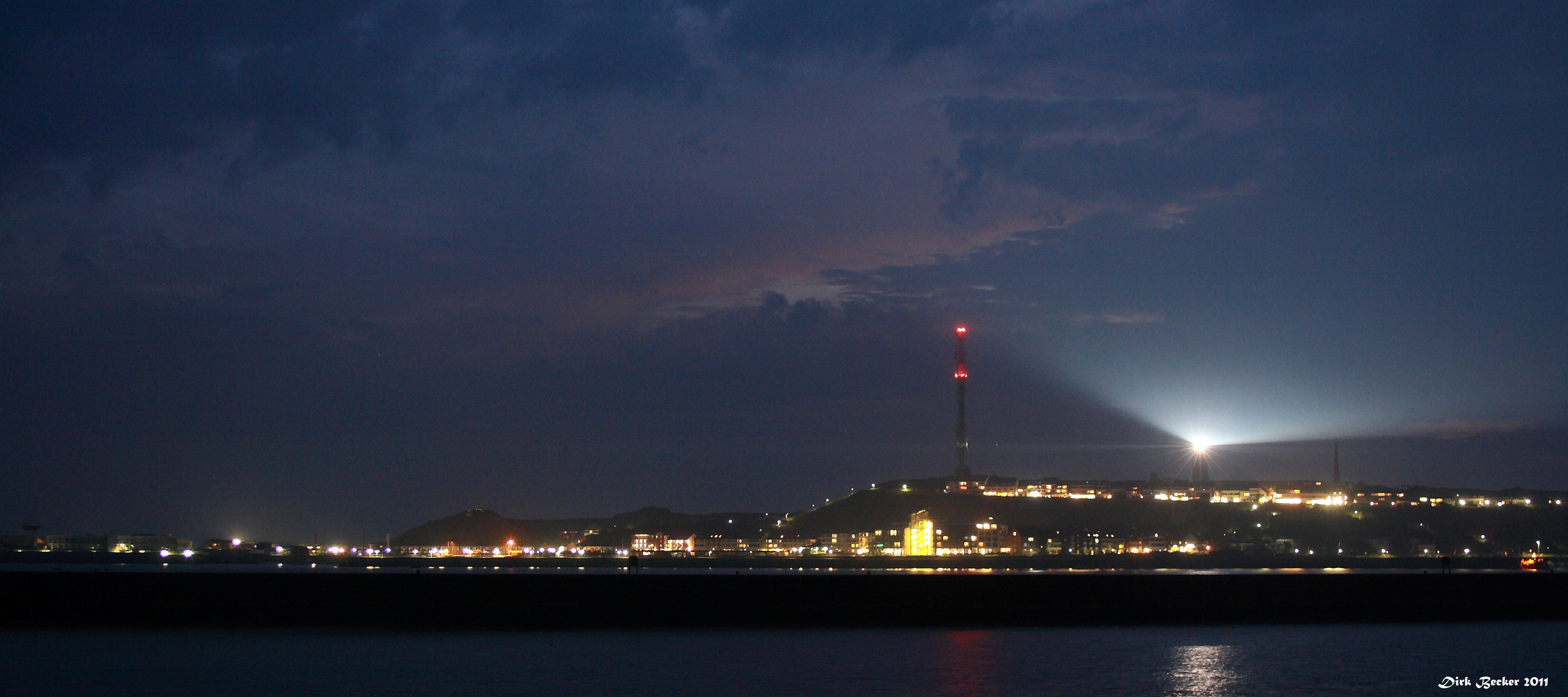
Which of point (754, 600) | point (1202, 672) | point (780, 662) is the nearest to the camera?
point (1202, 672)

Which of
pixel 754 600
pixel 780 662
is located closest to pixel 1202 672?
pixel 780 662

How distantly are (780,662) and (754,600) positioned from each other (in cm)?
1540

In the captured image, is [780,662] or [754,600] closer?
[780,662]

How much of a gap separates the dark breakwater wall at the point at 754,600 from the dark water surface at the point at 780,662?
3.72 metres

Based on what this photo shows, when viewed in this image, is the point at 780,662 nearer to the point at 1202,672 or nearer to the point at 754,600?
the point at 1202,672

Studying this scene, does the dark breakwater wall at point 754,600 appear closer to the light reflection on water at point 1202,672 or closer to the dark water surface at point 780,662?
the dark water surface at point 780,662

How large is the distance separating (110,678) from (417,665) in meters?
7.00

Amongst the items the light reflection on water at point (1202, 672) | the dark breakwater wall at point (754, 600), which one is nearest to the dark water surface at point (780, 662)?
the light reflection on water at point (1202, 672)

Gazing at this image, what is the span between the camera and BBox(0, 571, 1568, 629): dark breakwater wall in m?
43.4

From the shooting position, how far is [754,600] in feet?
155

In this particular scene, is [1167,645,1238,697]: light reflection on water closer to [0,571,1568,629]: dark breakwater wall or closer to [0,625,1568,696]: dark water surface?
[0,625,1568,696]: dark water surface

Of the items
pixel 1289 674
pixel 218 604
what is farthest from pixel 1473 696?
pixel 218 604

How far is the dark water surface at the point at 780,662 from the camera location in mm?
26641

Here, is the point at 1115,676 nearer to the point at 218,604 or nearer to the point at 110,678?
the point at 110,678
